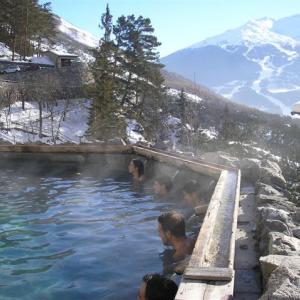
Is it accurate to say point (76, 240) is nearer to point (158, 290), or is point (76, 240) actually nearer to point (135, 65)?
point (158, 290)

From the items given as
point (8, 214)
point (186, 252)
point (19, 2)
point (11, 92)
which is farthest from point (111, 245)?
point (19, 2)

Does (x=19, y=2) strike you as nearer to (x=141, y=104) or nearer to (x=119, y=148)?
(x=141, y=104)

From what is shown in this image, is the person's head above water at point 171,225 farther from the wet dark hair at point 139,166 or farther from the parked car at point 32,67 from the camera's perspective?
the parked car at point 32,67

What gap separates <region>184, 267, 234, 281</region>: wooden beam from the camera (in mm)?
3268

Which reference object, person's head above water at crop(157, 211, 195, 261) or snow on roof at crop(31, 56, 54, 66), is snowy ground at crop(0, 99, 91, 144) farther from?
person's head above water at crop(157, 211, 195, 261)

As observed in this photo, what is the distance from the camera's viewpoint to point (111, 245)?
6.05 metres

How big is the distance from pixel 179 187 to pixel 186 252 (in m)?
3.81

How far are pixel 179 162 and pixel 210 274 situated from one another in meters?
6.32

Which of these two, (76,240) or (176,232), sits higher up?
(176,232)

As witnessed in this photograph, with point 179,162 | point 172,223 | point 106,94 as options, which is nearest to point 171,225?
Answer: point 172,223

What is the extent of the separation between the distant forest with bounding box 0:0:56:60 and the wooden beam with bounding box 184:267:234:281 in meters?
43.3

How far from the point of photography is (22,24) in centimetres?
4431

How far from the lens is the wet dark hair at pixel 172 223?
4.98 m

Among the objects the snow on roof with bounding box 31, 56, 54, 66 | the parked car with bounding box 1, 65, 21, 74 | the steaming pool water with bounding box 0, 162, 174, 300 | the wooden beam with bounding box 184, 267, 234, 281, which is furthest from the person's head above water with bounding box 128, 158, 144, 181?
the snow on roof with bounding box 31, 56, 54, 66
